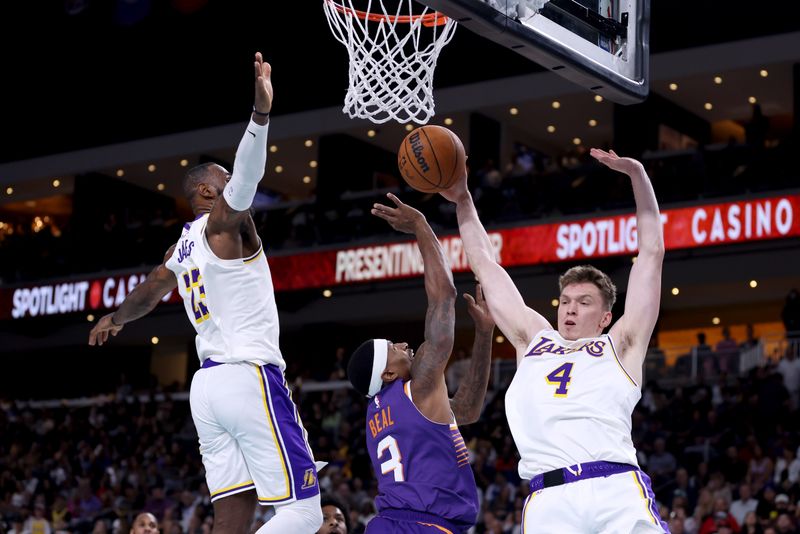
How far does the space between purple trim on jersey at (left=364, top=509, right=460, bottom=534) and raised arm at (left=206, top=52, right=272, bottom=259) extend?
4.64 feet

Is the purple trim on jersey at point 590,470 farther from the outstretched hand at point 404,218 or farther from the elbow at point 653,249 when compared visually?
the outstretched hand at point 404,218

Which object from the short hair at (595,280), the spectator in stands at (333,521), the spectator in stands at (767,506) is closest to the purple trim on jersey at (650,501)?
the short hair at (595,280)

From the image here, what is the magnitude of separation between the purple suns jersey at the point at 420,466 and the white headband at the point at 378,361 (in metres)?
0.14

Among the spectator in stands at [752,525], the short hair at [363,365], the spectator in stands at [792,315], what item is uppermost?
the spectator in stands at [792,315]

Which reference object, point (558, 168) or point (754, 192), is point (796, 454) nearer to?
point (754, 192)

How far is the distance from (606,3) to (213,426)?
3.13m

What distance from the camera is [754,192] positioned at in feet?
68.0

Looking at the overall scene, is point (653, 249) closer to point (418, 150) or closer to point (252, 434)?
point (418, 150)

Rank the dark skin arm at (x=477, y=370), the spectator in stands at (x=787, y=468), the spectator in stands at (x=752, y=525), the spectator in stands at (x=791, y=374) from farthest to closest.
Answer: the spectator in stands at (x=791, y=374), the spectator in stands at (x=787, y=468), the spectator in stands at (x=752, y=525), the dark skin arm at (x=477, y=370)

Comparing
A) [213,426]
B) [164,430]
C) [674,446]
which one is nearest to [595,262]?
[674,446]

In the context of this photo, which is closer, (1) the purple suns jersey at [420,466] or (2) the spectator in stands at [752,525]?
(1) the purple suns jersey at [420,466]

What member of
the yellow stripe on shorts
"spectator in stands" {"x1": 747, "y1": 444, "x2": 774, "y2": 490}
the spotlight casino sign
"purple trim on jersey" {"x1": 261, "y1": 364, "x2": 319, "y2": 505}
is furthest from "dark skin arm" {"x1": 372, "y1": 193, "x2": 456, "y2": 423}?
the spotlight casino sign

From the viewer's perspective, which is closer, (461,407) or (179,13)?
(461,407)

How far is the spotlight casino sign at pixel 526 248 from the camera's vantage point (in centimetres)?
2072
